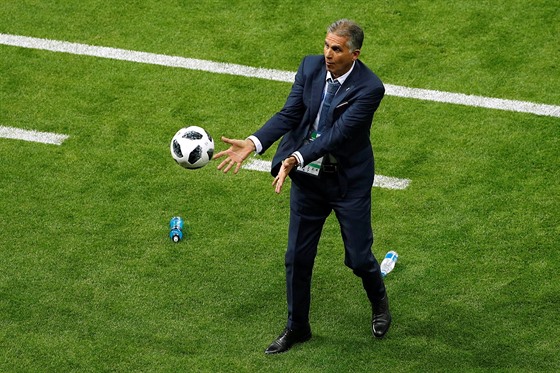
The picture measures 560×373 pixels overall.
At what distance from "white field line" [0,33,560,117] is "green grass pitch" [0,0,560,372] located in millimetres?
110

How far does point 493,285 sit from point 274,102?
3653mm

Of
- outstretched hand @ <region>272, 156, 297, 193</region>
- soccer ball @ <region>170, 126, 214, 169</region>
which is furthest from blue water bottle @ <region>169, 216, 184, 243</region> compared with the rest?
outstretched hand @ <region>272, 156, 297, 193</region>

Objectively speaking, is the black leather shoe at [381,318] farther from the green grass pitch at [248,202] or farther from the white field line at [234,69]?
the white field line at [234,69]

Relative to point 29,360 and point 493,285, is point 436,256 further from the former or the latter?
point 29,360

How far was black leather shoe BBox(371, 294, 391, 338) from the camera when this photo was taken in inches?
381

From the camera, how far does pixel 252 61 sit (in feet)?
44.2

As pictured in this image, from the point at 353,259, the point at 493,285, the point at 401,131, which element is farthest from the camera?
the point at 401,131

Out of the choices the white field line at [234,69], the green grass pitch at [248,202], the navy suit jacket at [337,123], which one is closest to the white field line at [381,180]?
the green grass pitch at [248,202]

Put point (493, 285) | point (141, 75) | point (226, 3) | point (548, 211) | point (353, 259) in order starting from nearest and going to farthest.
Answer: point (353, 259)
point (493, 285)
point (548, 211)
point (141, 75)
point (226, 3)

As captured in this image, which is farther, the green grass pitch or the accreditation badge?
the green grass pitch

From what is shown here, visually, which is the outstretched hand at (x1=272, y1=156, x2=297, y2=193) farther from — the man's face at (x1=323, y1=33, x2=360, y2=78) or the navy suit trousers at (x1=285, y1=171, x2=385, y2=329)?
the man's face at (x1=323, y1=33, x2=360, y2=78)

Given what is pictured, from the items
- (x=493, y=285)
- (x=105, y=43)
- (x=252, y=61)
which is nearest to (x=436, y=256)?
(x=493, y=285)

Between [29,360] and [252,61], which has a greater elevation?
[252,61]

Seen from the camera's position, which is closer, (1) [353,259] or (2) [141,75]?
(1) [353,259]
